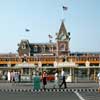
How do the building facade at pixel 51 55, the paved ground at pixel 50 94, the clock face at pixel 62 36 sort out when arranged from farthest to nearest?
the clock face at pixel 62 36 → the building facade at pixel 51 55 → the paved ground at pixel 50 94

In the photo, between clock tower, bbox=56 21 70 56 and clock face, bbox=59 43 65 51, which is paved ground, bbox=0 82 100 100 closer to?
clock tower, bbox=56 21 70 56

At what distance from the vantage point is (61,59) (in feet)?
455

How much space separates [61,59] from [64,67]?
68763mm

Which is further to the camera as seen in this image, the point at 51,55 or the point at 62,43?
the point at 51,55

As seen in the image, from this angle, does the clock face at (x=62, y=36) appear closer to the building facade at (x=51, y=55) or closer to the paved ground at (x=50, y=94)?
the building facade at (x=51, y=55)

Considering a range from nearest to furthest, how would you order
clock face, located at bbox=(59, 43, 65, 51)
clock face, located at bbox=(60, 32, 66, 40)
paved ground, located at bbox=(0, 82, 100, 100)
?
paved ground, located at bbox=(0, 82, 100, 100) < clock face, located at bbox=(59, 43, 65, 51) < clock face, located at bbox=(60, 32, 66, 40)

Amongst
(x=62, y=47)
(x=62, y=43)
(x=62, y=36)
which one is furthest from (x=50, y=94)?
(x=62, y=36)

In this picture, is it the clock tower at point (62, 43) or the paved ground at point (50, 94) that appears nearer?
the paved ground at point (50, 94)

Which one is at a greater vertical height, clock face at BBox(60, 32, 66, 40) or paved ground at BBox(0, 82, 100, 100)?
clock face at BBox(60, 32, 66, 40)

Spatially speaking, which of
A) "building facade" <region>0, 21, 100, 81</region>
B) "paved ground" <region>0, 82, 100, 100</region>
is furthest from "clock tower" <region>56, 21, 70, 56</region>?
"paved ground" <region>0, 82, 100, 100</region>

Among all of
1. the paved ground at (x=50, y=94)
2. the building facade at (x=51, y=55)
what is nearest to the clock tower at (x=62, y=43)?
the building facade at (x=51, y=55)

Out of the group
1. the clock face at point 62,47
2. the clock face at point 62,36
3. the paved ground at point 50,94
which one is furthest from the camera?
the clock face at point 62,36

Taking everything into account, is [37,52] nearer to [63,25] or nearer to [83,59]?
[63,25]

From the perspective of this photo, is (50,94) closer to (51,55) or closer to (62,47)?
(62,47)
